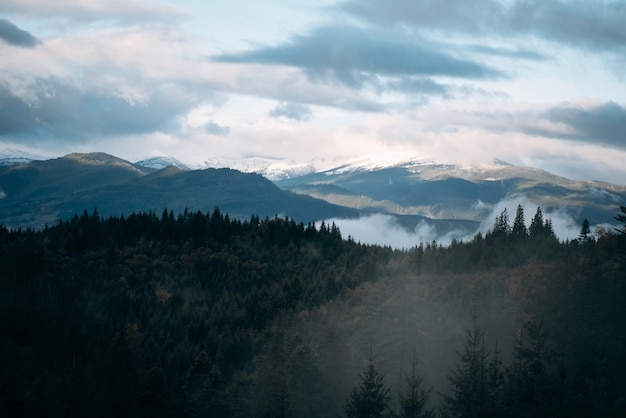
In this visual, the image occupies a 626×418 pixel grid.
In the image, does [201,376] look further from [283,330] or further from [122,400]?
[283,330]

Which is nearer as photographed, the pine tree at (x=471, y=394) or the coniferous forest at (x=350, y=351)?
the pine tree at (x=471, y=394)

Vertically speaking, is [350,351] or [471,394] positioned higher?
[471,394]

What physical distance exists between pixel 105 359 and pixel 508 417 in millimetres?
79644

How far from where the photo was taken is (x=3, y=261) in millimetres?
198375

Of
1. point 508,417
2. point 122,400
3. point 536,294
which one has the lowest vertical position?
point 122,400

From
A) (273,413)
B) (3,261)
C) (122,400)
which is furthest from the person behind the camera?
(3,261)

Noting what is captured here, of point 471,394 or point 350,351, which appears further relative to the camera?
point 350,351

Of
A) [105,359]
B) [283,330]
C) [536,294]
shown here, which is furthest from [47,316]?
[536,294]

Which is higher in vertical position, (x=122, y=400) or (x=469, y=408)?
(x=469, y=408)

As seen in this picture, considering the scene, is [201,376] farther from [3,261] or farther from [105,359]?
[3,261]

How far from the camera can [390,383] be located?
123000 mm

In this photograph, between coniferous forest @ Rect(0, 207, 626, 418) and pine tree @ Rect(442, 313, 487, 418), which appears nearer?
pine tree @ Rect(442, 313, 487, 418)

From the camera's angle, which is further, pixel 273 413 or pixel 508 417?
pixel 273 413

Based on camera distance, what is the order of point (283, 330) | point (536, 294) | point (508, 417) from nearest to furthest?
point (508, 417) → point (536, 294) → point (283, 330)
